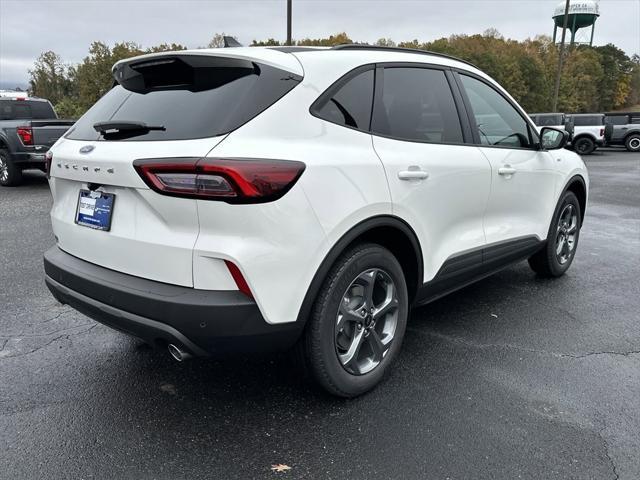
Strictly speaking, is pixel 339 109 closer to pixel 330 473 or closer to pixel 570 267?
pixel 330 473

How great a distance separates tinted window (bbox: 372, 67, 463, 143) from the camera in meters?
2.94

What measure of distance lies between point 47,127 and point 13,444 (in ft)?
30.2

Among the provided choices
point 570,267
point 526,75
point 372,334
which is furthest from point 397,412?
point 526,75

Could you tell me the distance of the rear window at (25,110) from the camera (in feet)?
Result: 38.2

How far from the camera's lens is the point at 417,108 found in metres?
3.18

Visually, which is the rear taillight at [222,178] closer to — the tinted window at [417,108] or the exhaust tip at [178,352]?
the exhaust tip at [178,352]

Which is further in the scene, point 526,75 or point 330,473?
point 526,75

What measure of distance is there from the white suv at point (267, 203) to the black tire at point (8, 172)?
8.73 meters

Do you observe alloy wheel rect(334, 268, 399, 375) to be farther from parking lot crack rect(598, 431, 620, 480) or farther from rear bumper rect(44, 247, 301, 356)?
parking lot crack rect(598, 431, 620, 480)

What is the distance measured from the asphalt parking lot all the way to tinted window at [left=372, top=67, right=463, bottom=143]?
53.8 inches

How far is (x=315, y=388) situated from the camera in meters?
2.83

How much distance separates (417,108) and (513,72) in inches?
1693

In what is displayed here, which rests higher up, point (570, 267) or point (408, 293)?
point (408, 293)

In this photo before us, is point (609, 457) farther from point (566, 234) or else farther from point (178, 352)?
point (566, 234)
